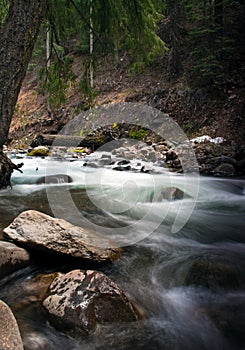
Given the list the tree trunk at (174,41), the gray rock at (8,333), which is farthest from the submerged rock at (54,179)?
the tree trunk at (174,41)

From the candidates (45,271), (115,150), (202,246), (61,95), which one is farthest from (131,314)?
(115,150)

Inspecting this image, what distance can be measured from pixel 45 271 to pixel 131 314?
3.80 ft

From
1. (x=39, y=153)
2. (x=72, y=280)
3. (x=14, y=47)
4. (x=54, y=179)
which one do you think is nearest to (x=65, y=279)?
(x=72, y=280)

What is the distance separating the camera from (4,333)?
1739 mm

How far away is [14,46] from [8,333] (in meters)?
3.10

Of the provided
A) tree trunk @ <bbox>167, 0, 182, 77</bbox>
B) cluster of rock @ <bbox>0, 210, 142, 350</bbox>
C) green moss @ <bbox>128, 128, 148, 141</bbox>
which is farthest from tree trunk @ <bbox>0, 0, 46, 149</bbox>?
tree trunk @ <bbox>167, 0, 182, 77</bbox>

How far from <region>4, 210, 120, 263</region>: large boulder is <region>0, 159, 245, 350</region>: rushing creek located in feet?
0.71

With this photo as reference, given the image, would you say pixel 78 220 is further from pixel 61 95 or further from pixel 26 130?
pixel 26 130

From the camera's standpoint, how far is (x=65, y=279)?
2.62m

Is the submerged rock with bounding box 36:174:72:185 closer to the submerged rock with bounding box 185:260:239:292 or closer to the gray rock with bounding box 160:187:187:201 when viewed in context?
the gray rock with bounding box 160:187:187:201

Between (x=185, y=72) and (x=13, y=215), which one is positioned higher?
(x=185, y=72)

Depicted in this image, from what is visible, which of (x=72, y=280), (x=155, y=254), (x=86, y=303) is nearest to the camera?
(x=86, y=303)

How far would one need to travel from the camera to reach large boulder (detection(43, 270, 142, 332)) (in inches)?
91.7

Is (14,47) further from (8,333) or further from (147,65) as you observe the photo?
(147,65)
